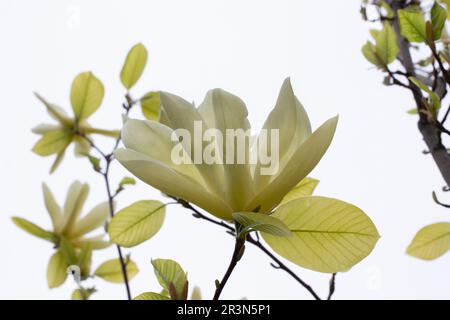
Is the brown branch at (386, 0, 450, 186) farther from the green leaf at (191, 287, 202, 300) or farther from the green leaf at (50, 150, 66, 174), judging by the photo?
the green leaf at (50, 150, 66, 174)

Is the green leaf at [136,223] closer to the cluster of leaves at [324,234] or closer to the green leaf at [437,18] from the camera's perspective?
the cluster of leaves at [324,234]

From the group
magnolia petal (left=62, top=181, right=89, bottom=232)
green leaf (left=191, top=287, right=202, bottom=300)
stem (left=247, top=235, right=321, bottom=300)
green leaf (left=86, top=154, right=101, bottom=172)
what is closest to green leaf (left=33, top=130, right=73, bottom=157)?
magnolia petal (left=62, top=181, right=89, bottom=232)

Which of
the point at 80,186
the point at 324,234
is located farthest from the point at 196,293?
the point at 324,234

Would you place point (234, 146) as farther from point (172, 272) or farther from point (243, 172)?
point (172, 272)

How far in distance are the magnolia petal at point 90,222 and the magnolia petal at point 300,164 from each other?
0.86m

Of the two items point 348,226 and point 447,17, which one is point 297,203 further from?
point 447,17

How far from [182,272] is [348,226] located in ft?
0.57

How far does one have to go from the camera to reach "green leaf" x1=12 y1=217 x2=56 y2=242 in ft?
3.61

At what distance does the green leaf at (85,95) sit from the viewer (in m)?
1.12

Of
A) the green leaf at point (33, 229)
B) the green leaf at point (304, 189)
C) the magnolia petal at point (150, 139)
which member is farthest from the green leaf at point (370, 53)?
the green leaf at point (33, 229)

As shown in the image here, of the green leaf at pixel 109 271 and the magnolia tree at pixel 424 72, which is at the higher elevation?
the magnolia tree at pixel 424 72
